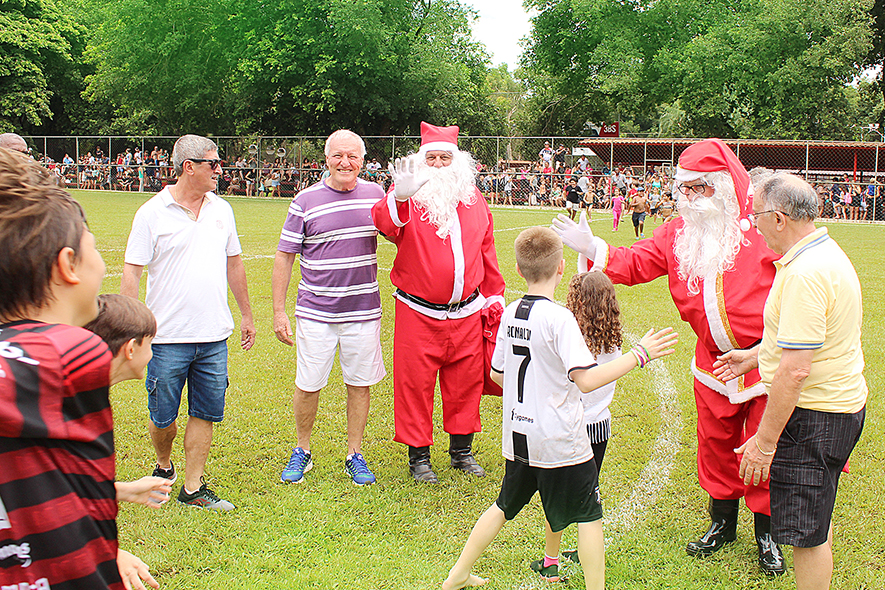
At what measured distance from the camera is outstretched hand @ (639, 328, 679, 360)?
114 inches

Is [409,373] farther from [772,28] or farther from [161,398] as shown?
[772,28]

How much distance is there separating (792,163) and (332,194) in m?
32.5

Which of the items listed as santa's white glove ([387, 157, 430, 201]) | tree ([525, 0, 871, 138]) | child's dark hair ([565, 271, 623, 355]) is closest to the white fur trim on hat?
santa's white glove ([387, 157, 430, 201])

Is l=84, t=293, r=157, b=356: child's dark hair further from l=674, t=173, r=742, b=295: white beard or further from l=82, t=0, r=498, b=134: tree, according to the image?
l=82, t=0, r=498, b=134: tree

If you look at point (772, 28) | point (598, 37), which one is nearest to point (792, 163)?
point (772, 28)

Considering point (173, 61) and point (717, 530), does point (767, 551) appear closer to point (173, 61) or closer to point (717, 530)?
point (717, 530)

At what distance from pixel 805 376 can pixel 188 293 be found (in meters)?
3.02

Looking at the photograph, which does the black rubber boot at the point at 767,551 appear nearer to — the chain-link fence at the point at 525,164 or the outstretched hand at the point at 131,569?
the outstretched hand at the point at 131,569

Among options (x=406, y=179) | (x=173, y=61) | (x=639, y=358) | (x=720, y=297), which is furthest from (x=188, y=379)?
(x=173, y=61)

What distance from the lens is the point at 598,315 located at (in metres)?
3.69

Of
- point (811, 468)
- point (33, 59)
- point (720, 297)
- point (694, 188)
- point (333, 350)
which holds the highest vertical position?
point (33, 59)

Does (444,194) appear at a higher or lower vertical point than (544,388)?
higher

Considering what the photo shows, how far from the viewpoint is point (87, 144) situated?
38.4 meters

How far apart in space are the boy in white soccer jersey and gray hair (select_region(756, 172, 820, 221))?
64 cm
